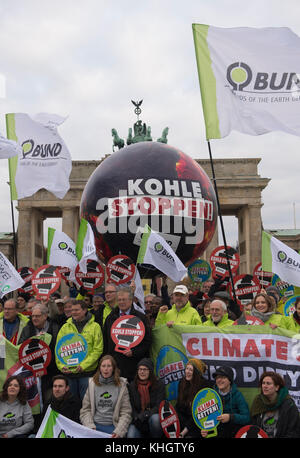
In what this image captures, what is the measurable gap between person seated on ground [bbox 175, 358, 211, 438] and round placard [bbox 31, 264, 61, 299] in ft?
11.2

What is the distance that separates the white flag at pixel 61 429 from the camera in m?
4.97

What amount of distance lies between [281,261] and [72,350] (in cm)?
296

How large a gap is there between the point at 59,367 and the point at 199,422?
5.87 ft

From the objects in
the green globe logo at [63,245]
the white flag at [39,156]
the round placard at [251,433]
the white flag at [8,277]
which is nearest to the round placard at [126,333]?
the round placard at [251,433]

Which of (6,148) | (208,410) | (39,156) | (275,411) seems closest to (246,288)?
(275,411)

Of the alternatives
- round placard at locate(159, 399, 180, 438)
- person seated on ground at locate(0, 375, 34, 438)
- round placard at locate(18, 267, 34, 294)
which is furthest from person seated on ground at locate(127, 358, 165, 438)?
round placard at locate(18, 267, 34, 294)

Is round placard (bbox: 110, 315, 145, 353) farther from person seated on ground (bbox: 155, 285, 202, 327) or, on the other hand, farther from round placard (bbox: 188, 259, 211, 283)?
round placard (bbox: 188, 259, 211, 283)

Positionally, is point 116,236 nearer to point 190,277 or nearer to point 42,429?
point 190,277

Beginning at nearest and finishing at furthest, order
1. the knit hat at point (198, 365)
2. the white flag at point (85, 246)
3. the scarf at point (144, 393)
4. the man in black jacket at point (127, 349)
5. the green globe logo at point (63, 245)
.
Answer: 1. the scarf at point (144, 393)
2. the knit hat at point (198, 365)
3. the man in black jacket at point (127, 349)
4. the white flag at point (85, 246)
5. the green globe logo at point (63, 245)

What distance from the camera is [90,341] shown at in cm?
609

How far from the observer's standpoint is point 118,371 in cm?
546

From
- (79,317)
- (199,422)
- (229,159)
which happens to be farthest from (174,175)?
(229,159)

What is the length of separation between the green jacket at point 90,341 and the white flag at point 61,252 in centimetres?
280

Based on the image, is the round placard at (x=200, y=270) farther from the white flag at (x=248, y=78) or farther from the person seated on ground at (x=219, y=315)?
the person seated on ground at (x=219, y=315)
